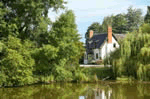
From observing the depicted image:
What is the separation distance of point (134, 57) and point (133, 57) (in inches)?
6.6

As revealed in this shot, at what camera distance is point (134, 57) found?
70.8 ft

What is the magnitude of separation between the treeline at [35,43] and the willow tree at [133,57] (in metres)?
4.06

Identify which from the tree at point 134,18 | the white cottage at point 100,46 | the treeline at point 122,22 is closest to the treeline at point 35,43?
the white cottage at point 100,46

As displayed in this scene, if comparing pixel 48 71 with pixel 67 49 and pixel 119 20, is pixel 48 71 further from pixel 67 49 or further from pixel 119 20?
pixel 119 20

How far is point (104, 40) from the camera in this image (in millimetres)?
40188

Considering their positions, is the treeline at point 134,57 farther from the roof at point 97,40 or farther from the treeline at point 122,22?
the treeline at point 122,22

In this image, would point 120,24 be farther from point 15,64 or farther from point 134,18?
point 15,64

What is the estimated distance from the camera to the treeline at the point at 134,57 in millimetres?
20375

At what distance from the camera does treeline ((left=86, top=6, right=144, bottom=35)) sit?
66.9m

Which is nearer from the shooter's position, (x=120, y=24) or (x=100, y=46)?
(x=100, y=46)

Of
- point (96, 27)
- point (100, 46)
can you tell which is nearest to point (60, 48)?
point (100, 46)

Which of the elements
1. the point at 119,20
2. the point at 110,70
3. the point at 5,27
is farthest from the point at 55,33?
the point at 119,20

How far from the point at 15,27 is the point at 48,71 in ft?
18.7

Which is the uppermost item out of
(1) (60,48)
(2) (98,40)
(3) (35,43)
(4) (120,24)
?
(4) (120,24)
